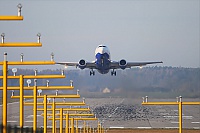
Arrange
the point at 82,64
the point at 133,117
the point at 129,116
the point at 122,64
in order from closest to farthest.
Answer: the point at 82,64, the point at 122,64, the point at 133,117, the point at 129,116

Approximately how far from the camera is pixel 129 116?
87125 mm

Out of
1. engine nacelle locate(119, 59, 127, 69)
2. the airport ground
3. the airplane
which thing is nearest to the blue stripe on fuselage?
the airplane

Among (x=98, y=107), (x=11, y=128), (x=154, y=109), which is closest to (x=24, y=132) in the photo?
(x=11, y=128)

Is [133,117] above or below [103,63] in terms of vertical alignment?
below

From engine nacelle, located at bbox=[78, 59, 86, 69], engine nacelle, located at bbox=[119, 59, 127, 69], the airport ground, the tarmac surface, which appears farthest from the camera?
engine nacelle, located at bbox=[119, 59, 127, 69]

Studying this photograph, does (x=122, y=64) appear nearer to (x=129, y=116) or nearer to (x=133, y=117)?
(x=133, y=117)

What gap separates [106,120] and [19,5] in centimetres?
6416

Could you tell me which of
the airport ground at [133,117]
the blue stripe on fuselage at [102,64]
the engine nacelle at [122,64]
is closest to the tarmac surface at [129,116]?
the airport ground at [133,117]

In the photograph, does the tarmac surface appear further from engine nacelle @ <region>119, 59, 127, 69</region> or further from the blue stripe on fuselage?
engine nacelle @ <region>119, 59, 127, 69</region>

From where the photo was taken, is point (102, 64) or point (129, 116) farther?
point (129, 116)

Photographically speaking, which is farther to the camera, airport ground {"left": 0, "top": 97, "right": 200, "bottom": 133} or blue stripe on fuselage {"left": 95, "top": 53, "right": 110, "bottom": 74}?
blue stripe on fuselage {"left": 95, "top": 53, "right": 110, "bottom": 74}

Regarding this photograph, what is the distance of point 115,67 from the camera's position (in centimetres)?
8012

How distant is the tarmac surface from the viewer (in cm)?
7494

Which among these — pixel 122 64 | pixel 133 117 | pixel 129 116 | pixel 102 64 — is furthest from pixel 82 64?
pixel 129 116
